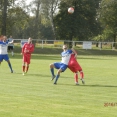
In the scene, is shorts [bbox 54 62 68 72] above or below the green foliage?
below

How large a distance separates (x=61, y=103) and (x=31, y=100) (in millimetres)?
1018

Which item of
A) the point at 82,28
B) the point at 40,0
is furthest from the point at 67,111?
the point at 82,28

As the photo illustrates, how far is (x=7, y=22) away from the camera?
67.3 metres

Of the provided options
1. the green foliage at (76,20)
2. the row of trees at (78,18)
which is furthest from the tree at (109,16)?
the green foliage at (76,20)

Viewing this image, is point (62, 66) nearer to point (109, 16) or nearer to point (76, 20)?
point (76, 20)

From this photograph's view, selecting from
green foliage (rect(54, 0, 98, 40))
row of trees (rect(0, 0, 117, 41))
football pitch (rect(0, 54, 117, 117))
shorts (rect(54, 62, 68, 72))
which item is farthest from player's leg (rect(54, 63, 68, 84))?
green foliage (rect(54, 0, 98, 40))

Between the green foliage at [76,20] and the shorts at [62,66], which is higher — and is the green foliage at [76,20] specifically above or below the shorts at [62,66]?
above

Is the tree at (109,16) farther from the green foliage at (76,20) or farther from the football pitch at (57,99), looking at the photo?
the football pitch at (57,99)

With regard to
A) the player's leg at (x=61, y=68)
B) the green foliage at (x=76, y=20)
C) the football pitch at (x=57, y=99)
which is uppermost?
the green foliage at (x=76, y=20)

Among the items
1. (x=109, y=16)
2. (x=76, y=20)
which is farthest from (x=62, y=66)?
(x=109, y=16)

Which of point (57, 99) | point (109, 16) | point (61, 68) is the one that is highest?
point (109, 16)

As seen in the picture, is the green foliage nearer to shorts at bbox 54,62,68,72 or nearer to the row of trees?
the row of trees

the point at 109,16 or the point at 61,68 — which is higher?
the point at 109,16

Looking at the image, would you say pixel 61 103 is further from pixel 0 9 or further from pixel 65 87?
pixel 0 9
